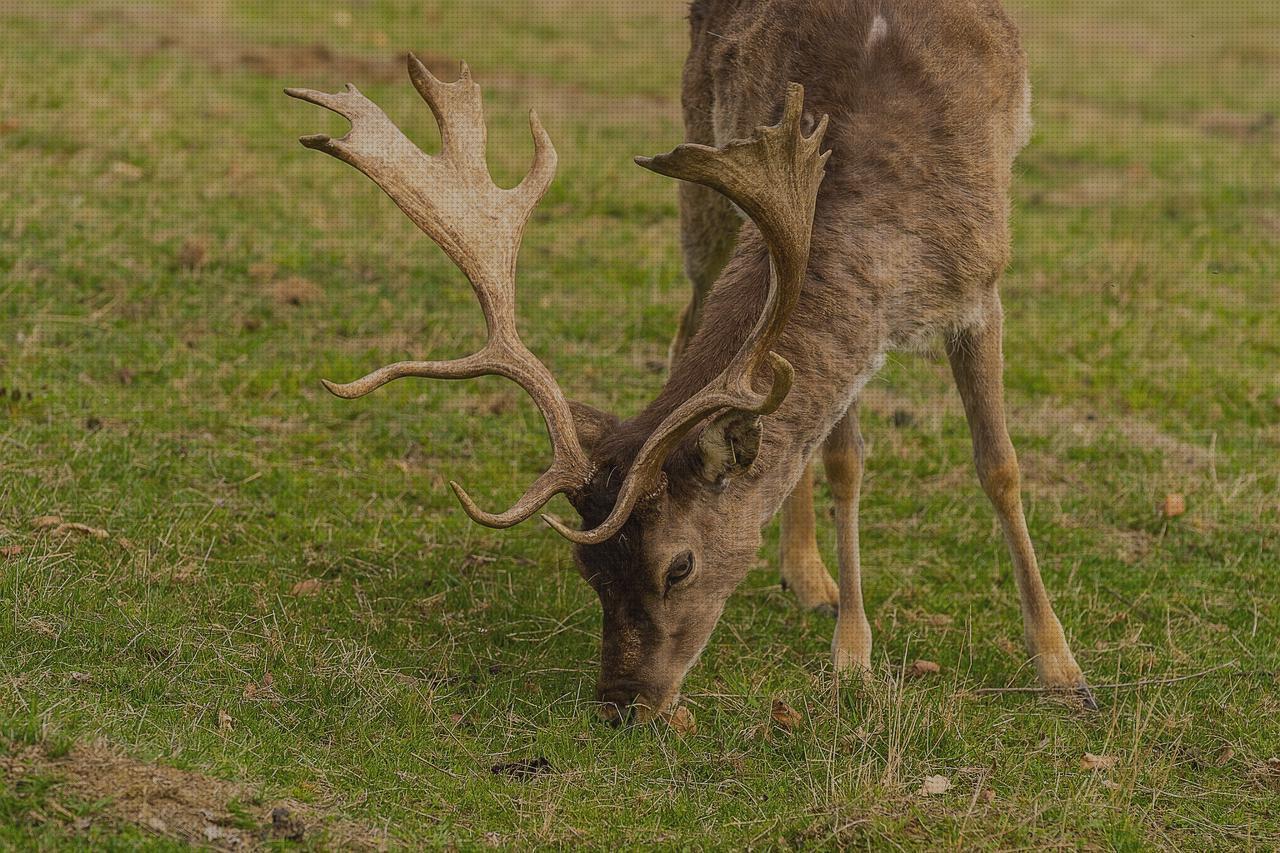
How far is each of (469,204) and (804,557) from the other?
2.21m

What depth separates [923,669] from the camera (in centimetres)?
546

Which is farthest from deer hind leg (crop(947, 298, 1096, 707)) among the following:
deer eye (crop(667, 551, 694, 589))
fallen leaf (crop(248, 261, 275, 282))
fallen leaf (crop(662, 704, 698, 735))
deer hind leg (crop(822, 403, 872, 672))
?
fallen leaf (crop(248, 261, 275, 282))

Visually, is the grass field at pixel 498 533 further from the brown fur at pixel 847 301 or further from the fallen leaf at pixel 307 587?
the brown fur at pixel 847 301

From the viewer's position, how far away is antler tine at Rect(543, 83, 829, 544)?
423 cm

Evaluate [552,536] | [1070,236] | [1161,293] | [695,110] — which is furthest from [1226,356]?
[552,536]

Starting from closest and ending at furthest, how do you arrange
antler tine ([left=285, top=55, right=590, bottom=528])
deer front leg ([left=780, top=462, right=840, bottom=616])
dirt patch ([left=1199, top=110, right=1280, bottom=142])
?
antler tine ([left=285, top=55, right=590, bottom=528]) < deer front leg ([left=780, top=462, right=840, bottom=616]) < dirt patch ([left=1199, top=110, right=1280, bottom=142])

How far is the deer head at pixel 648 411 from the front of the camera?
4.37 metres

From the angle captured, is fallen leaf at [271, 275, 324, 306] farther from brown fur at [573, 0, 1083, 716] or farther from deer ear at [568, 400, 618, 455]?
deer ear at [568, 400, 618, 455]

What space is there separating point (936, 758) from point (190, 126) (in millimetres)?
8737

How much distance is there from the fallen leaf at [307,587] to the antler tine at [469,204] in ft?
3.27

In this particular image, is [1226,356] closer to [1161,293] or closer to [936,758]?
[1161,293]

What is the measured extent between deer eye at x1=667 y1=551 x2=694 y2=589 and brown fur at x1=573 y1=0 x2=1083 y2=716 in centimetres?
3

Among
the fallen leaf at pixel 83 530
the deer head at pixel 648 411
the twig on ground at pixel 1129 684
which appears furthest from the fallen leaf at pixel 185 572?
the twig on ground at pixel 1129 684

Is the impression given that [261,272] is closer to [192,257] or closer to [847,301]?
[192,257]
